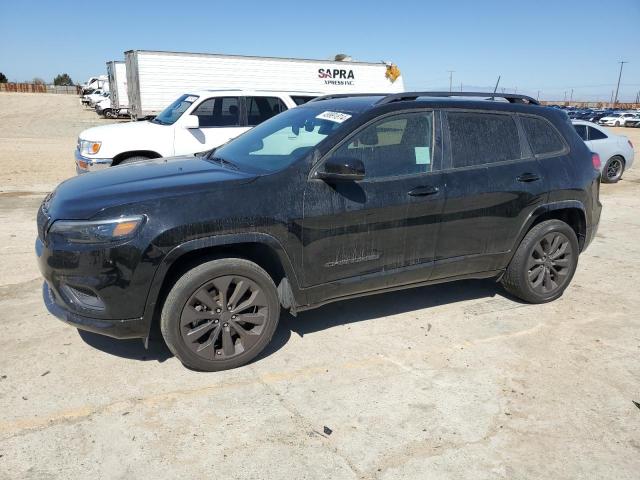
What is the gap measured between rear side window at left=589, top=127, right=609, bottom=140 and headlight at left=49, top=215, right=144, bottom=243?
11.6 metres

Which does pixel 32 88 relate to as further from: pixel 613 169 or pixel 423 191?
pixel 423 191

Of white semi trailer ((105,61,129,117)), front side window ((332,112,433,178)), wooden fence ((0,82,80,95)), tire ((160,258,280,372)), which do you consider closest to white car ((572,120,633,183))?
front side window ((332,112,433,178))

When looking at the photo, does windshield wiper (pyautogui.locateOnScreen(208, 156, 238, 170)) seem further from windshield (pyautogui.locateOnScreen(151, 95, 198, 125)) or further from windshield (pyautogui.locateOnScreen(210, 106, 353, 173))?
windshield (pyautogui.locateOnScreen(151, 95, 198, 125))

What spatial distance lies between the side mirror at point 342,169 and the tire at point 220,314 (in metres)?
0.78

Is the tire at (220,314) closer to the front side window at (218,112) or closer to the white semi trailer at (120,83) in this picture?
the front side window at (218,112)

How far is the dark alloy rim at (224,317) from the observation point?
3.38m

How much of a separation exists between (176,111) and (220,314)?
6.38 m

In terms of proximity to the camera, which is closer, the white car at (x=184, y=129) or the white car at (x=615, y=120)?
the white car at (x=184, y=129)

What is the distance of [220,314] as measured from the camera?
346cm

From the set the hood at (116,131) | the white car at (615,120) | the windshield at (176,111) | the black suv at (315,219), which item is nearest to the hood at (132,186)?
the black suv at (315,219)

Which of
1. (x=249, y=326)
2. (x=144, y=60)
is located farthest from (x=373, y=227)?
(x=144, y=60)

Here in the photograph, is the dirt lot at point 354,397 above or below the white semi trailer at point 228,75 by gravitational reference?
below

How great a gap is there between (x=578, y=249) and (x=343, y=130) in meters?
2.64

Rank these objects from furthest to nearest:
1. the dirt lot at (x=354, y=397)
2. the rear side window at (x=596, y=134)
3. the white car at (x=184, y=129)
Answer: the rear side window at (x=596, y=134)
the white car at (x=184, y=129)
the dirt lot at (x=354, y=397)
